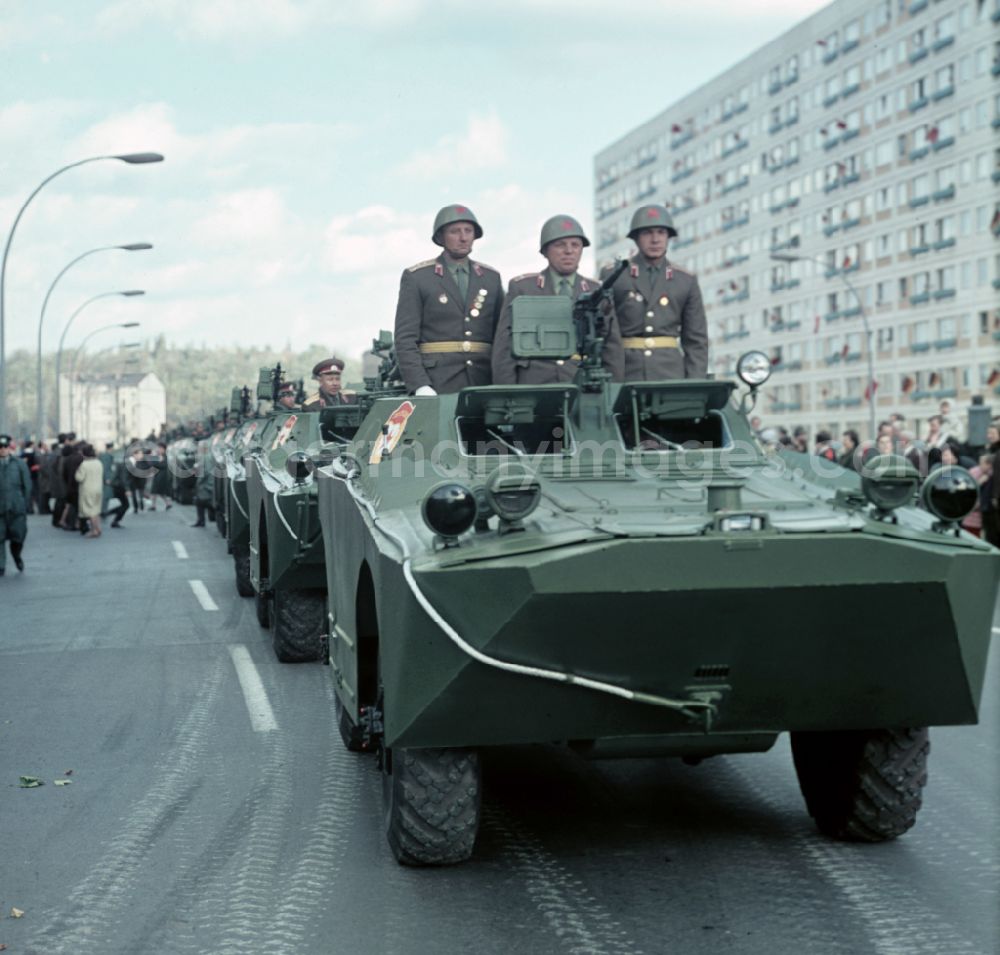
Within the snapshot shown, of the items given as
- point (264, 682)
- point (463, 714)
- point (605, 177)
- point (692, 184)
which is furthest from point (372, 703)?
point (605, 177)

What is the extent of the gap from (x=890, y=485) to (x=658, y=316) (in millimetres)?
4337

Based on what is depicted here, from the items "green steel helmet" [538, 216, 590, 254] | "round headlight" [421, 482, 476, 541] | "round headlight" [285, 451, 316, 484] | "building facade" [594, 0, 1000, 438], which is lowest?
"round headlight" [285, 451, 316, 484]

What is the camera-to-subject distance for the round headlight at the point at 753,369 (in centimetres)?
807

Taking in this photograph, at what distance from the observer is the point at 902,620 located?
18.3 ft

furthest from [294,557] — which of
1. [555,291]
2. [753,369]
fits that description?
[753,369]

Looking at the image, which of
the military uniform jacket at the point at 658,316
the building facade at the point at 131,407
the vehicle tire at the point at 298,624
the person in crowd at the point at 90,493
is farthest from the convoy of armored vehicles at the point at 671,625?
the building facade at the point at 131,407

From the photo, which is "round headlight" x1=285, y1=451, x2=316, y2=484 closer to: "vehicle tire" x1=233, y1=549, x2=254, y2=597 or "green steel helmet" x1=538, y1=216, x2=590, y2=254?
"green steel helmet" x1=538, y1=216, x2=590, y2=254

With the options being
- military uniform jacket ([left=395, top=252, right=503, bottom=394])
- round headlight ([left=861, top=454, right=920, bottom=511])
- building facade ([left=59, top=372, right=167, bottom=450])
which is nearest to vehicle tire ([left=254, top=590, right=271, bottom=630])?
military uniform jacket ([left=395, top=252, right=503, bottom=394])

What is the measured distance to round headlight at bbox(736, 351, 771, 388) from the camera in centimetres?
807

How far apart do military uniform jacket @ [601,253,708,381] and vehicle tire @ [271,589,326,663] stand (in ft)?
10.4

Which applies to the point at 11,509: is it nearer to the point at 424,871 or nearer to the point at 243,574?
the point at 243,574

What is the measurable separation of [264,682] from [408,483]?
4.54 meters

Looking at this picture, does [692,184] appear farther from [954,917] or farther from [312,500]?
[954,917]

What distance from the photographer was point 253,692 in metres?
10.6
